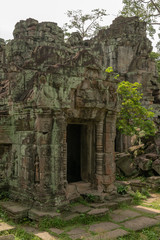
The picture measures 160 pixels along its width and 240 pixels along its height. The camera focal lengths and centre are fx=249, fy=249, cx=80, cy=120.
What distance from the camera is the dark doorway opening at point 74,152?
8.72 metres

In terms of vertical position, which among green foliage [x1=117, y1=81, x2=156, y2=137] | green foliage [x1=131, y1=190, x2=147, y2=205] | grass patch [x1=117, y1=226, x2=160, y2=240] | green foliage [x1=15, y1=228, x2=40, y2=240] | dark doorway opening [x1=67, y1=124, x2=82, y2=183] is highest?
green foliage [x1=117, y1=81, x2=156, y2=137]

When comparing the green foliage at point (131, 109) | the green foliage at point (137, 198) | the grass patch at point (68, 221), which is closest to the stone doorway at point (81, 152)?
the green foliage at point (137, 198)

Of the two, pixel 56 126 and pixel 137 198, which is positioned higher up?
pixel 56 126

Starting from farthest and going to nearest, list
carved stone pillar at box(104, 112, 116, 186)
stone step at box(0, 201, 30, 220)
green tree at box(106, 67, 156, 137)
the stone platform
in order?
green tree at box(106, 67, 156, 137)
carved stone pillar at box(104, 112, 116, 186)
stone step at box(0, 201, 30, 220)
the stone platform

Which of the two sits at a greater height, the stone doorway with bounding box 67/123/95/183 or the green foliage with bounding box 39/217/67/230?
the stone doorway with bounding box 67/123/95/183

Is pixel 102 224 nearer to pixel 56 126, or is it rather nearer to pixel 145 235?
pixel 145 235

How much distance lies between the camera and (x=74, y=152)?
9.14m

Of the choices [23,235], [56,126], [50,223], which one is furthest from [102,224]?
[56,126]

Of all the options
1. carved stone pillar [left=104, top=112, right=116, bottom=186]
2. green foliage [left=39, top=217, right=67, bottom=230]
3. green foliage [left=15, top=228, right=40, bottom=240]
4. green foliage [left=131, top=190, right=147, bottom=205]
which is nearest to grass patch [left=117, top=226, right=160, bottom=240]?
green foliage [left=39, top=217, right=67, bottom=230]

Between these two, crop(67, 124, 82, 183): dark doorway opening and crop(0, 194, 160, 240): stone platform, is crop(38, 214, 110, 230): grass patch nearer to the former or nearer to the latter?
crop(0, 194, 160, 240): stone platform

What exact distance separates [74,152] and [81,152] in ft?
3.09

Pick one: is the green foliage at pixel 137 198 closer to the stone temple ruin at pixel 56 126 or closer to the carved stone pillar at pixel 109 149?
the stone temple ruin at pixel 56 126

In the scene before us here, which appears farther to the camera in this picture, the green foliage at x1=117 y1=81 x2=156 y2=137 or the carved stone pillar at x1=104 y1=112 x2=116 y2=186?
the green foliage at x1=117 y1=81 x2=156 y2=137

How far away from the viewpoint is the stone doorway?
25.2 feet
